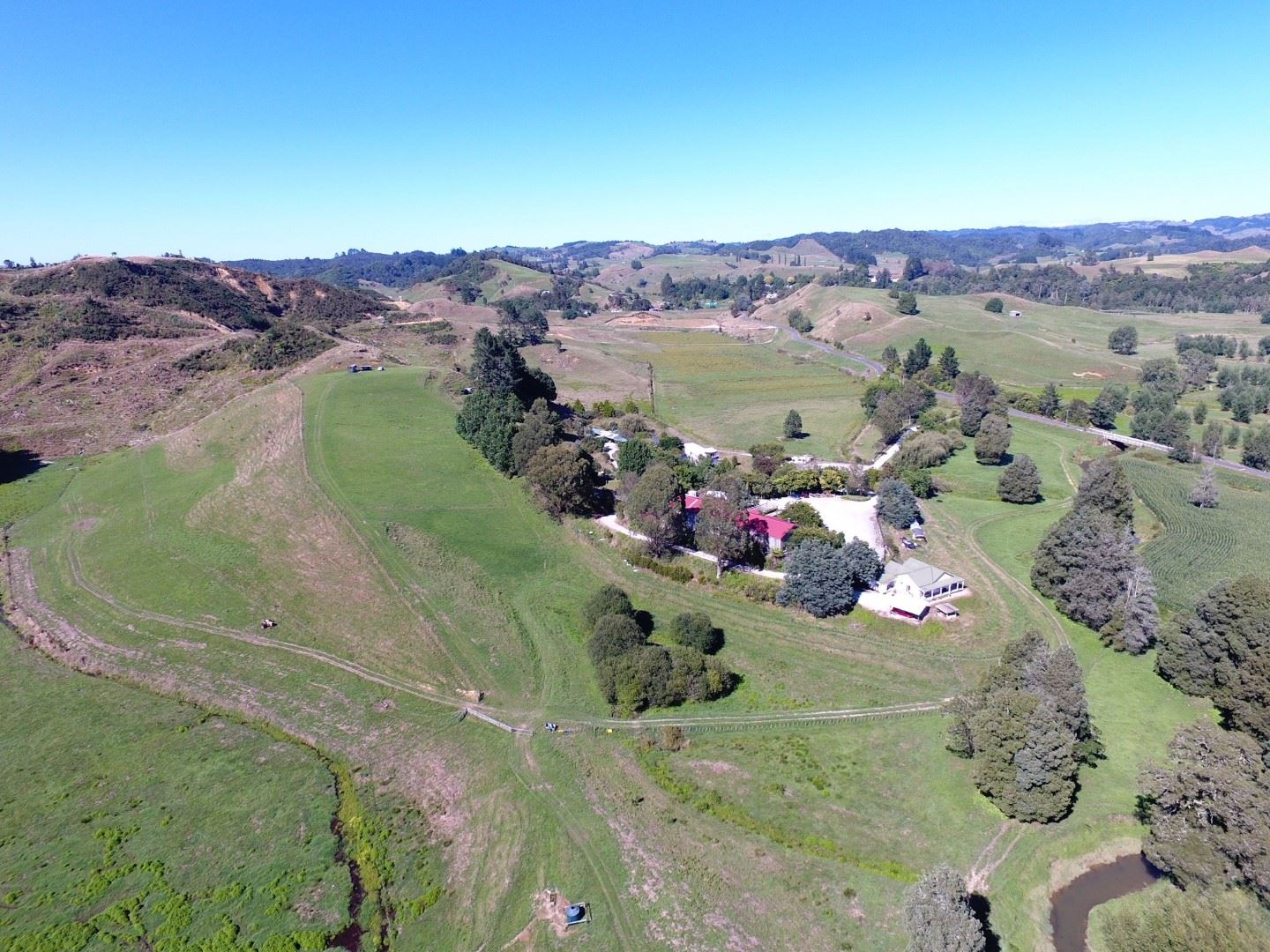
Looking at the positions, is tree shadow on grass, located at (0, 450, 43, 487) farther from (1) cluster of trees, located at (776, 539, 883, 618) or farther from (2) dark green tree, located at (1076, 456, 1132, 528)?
(2) dark green tree, located at (1076, 456, 1132, 528)

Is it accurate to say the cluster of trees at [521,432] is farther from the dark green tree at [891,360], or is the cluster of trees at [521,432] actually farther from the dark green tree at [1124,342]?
the dark green tree at [1124,342]

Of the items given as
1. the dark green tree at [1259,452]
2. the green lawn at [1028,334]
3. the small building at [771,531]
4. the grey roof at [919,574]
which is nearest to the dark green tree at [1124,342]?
the green lawn at [1028,334]

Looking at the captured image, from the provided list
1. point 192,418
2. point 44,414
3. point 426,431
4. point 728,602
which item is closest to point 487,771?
point 728,602

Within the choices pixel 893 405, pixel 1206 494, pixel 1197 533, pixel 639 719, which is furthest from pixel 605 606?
pixel 1206 494

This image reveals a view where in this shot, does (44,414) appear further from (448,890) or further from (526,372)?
(448,890)

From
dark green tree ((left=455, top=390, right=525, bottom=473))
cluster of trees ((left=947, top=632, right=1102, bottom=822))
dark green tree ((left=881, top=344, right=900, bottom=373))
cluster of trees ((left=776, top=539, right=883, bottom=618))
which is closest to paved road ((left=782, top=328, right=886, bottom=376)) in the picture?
dark green tree ((left=881, top=344, right=900, bottom=373))

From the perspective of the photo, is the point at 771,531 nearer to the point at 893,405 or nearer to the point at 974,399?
the point at 893,405
